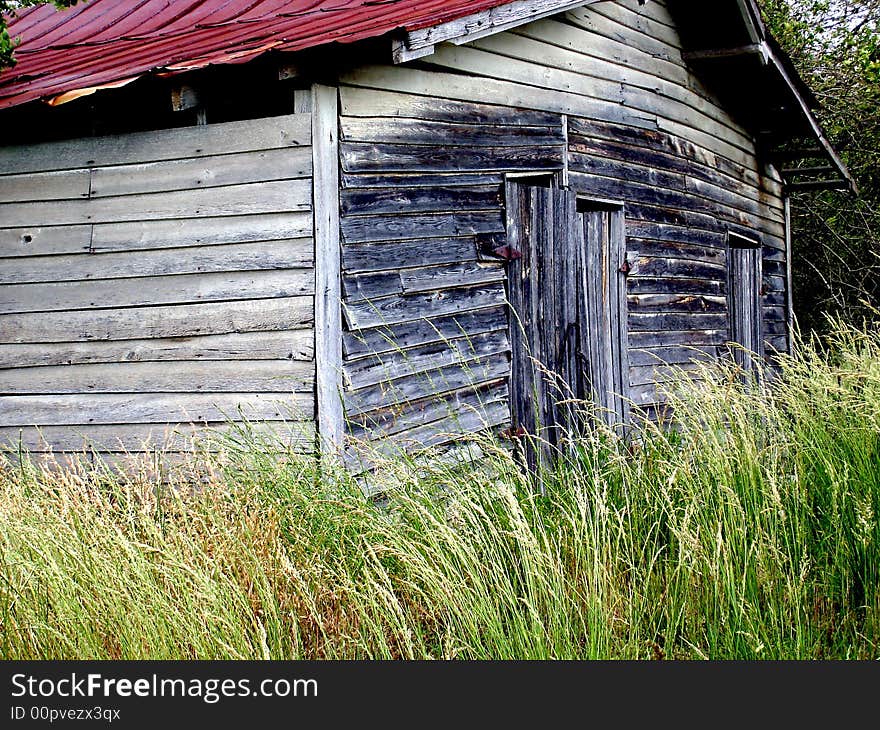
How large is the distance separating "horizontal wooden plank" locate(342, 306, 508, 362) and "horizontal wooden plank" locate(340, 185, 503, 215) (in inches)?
28.1

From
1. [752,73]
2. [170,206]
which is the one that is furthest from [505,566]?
[752,73]

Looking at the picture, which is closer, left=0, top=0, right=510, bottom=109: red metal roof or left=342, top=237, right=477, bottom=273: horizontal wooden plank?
left=0, top=0, right=510, bottom=109: red metal roof

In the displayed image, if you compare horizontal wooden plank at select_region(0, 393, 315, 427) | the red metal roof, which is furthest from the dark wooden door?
horizontal wooden plank at select_region(0, 393, 315, 427)

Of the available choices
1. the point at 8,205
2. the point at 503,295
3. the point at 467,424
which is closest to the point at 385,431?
the point at 467,424

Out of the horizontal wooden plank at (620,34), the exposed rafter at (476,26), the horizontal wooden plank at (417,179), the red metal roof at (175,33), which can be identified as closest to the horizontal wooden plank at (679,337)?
the horizontal wooden plank at (417,179)

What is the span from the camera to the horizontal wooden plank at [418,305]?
6152 millimetres

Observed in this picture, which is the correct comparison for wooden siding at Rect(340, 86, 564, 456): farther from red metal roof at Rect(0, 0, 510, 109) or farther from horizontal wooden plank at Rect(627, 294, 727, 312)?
horizontal wooden plank at Rect(627, 294, 727, 312)

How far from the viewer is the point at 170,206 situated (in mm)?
6293

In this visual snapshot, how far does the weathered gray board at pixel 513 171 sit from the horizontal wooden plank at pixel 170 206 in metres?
0.37

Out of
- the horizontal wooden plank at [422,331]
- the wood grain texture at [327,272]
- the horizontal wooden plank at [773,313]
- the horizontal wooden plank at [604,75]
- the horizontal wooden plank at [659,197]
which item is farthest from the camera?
the horizontal wooden plank at [773,313]

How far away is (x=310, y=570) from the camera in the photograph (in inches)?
156

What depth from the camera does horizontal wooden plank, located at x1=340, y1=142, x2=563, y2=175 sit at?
6.23m

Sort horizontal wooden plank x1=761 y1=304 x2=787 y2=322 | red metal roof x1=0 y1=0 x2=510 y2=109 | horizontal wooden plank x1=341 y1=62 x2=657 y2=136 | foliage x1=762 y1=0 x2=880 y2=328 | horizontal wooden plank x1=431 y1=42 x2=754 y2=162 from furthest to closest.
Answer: foliage x1=762 y1=0 x2=880 y2=328 → horizontal wooden plank x1=761 y1=304 x2=787 y2=322 → horizontal wooden plank x1=431 y1=42 x2=754 y2=162 → horizontal wooden plank x1=341 y1=62 x2=657 y2=136 → red metal roof x1=0 y1=0 x2=510 y2=109

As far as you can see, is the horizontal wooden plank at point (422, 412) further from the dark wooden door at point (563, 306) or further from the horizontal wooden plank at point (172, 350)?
the horizontal wooden plank at point (172, 350)
